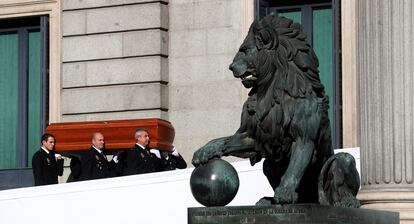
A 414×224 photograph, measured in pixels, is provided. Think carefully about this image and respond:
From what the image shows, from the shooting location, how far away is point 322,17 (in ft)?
92.4

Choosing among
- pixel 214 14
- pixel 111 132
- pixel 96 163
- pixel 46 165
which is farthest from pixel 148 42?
pixel 96 163

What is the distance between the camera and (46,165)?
24.7 meters

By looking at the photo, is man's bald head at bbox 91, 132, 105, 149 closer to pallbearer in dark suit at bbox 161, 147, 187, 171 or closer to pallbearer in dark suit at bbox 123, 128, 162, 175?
pallbearer in dark suit at bbox 123, 128, 162, 175

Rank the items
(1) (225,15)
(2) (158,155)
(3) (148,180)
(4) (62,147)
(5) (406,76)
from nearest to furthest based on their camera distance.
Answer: (5) (406,76) < (3) (148,180) < (2) (158,155) < (4) (62,147) < (1) (225,15)

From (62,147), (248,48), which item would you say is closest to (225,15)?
(62,147)

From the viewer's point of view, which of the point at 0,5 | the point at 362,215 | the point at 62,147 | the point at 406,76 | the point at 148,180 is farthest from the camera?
the point at 0,5

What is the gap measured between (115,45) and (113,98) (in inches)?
39.4

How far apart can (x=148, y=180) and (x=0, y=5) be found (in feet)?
36.1

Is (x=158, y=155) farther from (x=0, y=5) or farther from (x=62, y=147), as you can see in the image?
(x=0, y=5)

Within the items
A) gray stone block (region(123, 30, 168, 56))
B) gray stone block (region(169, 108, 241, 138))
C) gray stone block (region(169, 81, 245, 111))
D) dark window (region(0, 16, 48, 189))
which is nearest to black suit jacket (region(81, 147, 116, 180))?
gray stone block (region(169, 108, 241, 138))

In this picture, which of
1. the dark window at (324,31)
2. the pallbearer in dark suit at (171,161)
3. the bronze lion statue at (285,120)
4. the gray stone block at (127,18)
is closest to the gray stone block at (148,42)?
the gray stone block at (127,18)

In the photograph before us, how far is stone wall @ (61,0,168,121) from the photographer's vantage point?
92.8 feet

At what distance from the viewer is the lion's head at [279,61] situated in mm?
11984

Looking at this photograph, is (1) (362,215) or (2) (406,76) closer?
(1) (362,215)
